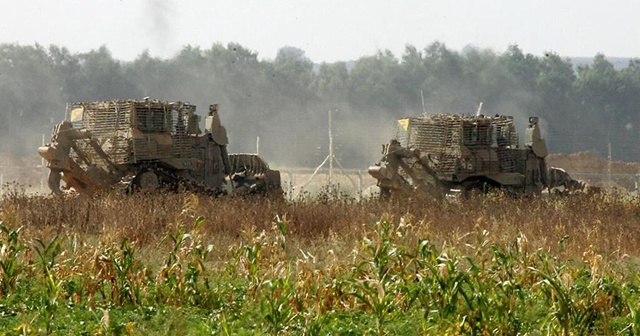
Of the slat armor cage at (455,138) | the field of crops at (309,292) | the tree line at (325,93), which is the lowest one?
the field of crops at (309,292)

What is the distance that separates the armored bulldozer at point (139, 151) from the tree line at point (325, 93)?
1450 inches

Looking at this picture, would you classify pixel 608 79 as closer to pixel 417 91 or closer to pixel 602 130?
pixel 602 130

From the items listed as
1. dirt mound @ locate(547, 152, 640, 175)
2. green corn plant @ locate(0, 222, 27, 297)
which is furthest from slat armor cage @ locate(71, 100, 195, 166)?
dirt mound @ locate(547, 152, 640, 175)

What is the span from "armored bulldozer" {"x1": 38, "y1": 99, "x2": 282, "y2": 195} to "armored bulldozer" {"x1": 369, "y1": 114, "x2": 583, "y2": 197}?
3607mm

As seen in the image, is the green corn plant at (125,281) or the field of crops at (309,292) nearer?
the field of crops at (309,292)

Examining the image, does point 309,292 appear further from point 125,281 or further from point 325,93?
point 325,93

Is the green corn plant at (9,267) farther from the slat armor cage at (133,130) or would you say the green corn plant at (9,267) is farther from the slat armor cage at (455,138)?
the slat armor cage at (455,138)

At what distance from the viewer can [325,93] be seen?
255 ft

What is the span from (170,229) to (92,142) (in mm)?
8820

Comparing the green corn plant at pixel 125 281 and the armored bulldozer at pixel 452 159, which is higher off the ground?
the armored bulldozer at pixel 452 159

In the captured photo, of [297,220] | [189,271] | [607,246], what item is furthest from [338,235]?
[189,271]

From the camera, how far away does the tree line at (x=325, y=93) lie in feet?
229

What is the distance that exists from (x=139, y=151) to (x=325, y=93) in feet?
164

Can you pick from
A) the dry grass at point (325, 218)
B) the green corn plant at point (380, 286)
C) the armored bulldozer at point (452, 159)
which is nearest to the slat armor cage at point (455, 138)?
the armored bulldozer at point (452, 159)
